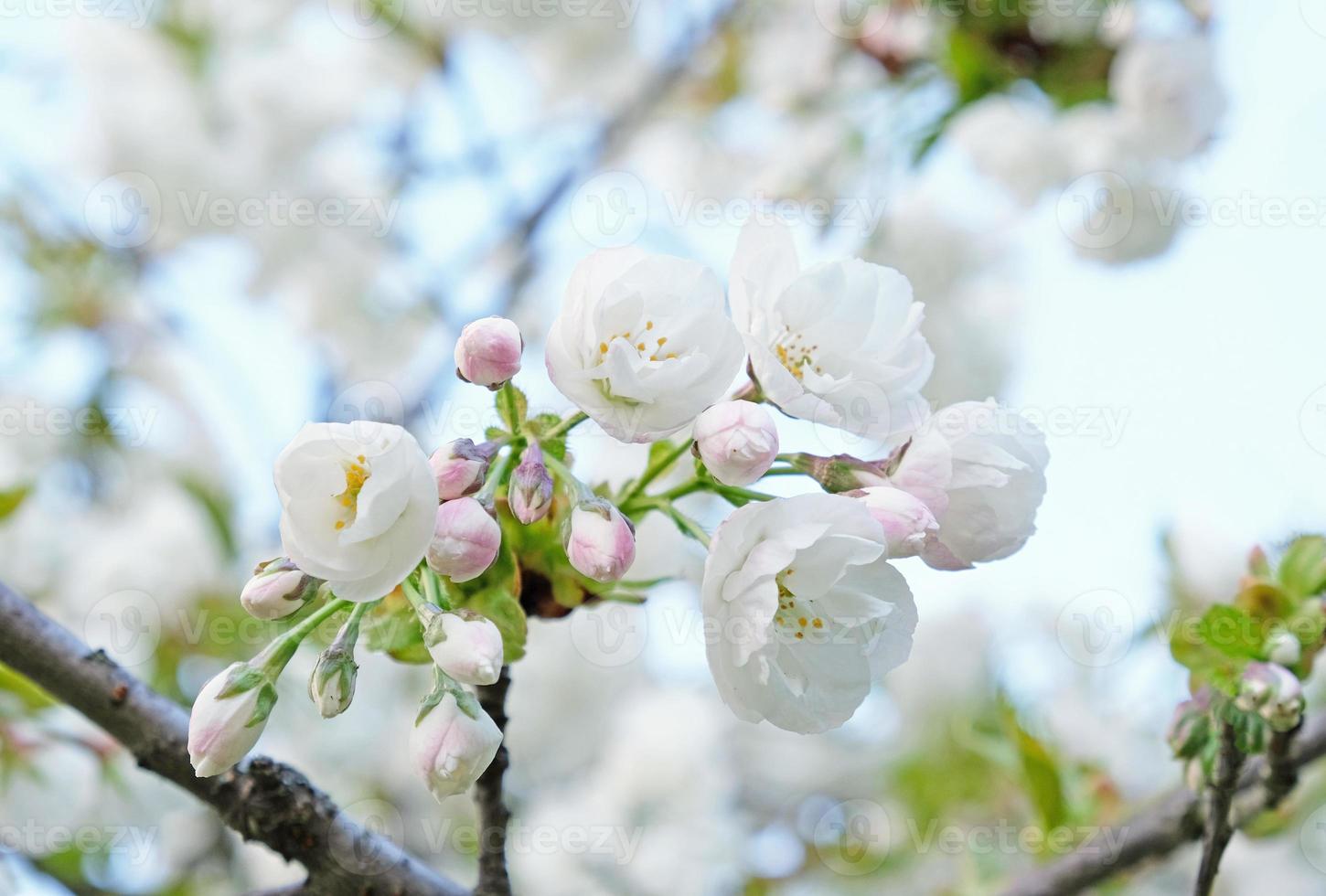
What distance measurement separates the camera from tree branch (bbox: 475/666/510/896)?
2.17ft

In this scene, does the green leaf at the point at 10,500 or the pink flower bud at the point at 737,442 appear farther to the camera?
the green leaf at the point at 10,500

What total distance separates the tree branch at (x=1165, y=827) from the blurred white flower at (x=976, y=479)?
1.21ft

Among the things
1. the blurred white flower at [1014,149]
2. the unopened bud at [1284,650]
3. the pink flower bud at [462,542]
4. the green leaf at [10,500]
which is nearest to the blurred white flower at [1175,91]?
the blurred white flower at [1014,149]

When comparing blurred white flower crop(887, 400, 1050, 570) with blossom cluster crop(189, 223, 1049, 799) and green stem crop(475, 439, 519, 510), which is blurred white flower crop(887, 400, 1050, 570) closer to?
blossom cluster crop(189, 223, 1049, 799)

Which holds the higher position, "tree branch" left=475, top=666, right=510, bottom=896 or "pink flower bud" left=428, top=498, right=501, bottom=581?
"pink flower bud" left=428, top=498, right=501, bottom=581

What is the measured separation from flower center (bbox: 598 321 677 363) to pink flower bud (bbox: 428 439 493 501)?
0.26 ft

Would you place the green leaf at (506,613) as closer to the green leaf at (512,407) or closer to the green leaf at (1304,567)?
the green leaf at (512,407)

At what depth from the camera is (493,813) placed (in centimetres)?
67

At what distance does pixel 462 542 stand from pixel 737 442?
14cm

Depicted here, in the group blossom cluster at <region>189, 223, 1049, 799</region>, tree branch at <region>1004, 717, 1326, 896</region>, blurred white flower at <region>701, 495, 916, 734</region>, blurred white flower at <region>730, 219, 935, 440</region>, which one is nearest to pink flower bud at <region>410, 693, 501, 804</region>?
blossom cluster at <region>189, 223, 1049, 799</region>

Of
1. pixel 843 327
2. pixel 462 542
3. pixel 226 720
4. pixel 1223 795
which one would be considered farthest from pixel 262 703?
pixel 1223 795

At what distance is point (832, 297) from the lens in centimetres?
59

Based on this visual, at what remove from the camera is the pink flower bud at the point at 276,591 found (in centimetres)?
52

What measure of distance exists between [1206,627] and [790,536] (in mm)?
408
